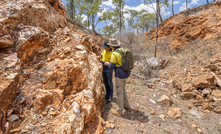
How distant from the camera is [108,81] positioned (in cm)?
331

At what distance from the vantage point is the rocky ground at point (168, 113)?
259cm

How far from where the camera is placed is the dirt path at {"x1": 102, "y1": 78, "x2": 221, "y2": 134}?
8.28 feet

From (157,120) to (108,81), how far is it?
153 cm

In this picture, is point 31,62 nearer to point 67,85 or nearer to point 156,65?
→ point 67,85

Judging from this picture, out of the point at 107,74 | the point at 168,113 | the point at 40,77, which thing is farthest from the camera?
the point at 107,74

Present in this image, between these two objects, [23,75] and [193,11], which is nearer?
[23,75]

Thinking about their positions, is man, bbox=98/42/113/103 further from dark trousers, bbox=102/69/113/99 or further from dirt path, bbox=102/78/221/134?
dirt path, bbox=102/78/221/134

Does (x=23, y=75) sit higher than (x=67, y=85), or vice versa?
(x=23, y=75)

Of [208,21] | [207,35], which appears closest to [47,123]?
[207,35]

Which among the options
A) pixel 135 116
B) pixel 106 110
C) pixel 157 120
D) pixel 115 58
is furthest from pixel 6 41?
pixel 157 120

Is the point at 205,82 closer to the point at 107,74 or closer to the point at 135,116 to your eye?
the point at 135,116

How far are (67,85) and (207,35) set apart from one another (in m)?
9.56

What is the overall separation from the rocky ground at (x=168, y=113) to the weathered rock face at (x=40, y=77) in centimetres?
67

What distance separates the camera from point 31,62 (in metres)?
2.01
